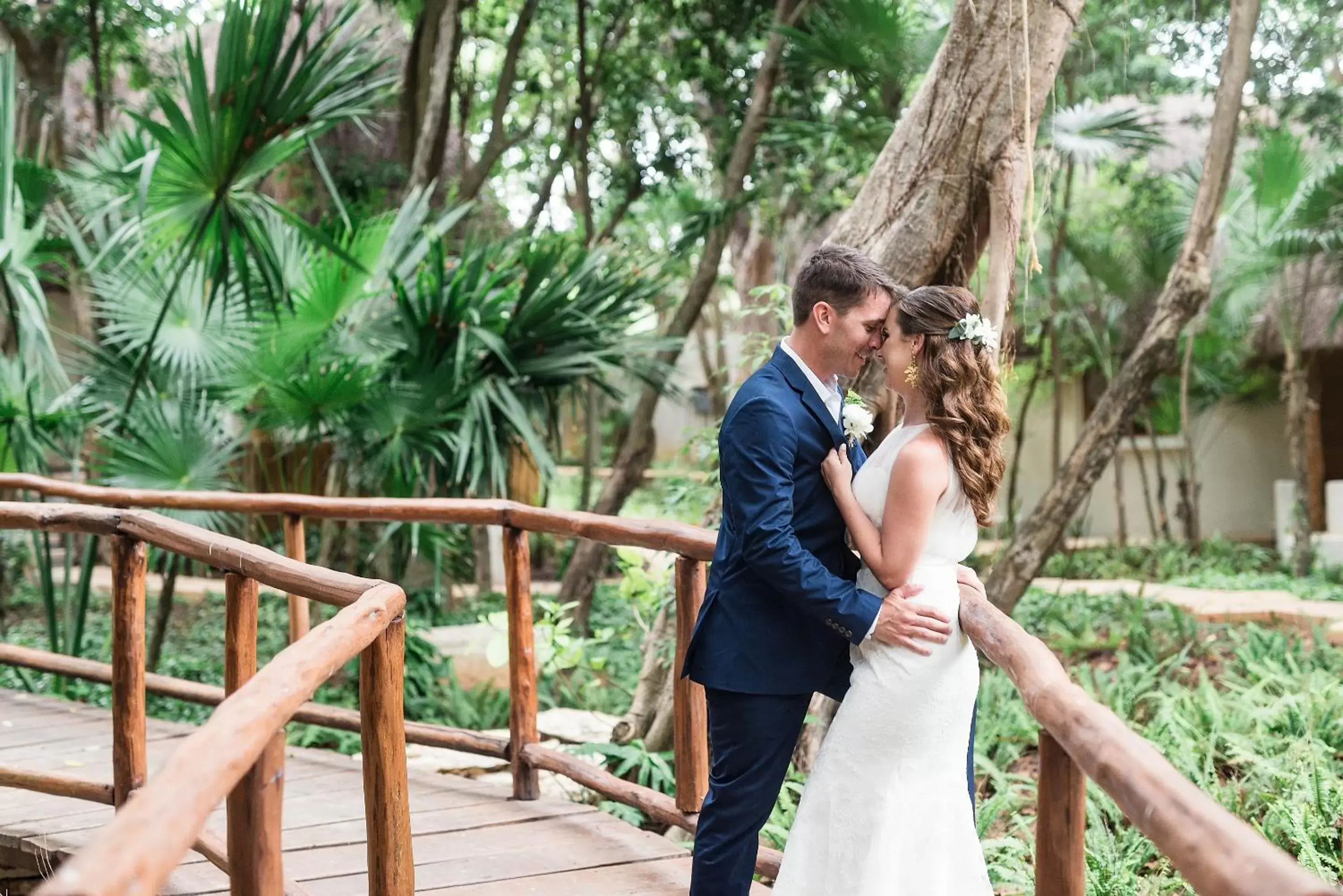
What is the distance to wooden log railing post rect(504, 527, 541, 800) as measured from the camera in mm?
3871

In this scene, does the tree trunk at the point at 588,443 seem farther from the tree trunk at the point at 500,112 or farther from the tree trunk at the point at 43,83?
the tree trunk at the point at 43,83

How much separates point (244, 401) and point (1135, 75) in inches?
322

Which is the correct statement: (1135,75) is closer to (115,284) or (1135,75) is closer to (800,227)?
(800,227)

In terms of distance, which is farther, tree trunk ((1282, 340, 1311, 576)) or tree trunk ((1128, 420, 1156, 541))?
tree trunk ((1128, 420, 1156, 541))

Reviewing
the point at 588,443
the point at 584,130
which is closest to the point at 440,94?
the point at 584,130

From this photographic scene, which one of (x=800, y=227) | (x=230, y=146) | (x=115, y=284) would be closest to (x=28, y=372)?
(x=115, y=284)

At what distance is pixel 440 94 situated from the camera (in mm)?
8484

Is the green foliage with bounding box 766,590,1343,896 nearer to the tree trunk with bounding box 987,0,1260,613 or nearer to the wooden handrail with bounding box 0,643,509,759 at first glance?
the tree trunk with bounding box 987,0,1260,613

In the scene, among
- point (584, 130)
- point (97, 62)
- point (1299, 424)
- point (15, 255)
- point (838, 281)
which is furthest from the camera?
point (1299, 424)

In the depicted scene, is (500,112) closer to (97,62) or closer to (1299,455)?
(97,62)

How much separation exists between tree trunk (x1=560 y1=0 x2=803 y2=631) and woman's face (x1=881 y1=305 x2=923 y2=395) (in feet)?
17.8

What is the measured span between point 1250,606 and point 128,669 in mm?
6787

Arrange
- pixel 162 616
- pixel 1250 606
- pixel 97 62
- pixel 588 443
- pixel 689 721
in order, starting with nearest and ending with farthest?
pixel 689 721 < pixel 162 616 < pixel 1250 606 < pixel 97 62 < pixel 588 443

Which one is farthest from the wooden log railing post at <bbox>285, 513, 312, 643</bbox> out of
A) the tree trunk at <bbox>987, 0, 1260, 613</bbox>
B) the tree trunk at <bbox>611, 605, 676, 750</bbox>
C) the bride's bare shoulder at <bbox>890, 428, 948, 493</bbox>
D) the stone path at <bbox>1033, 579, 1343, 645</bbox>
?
the stone path at <bbox>1033, 579, 1343, 645</bbox>
